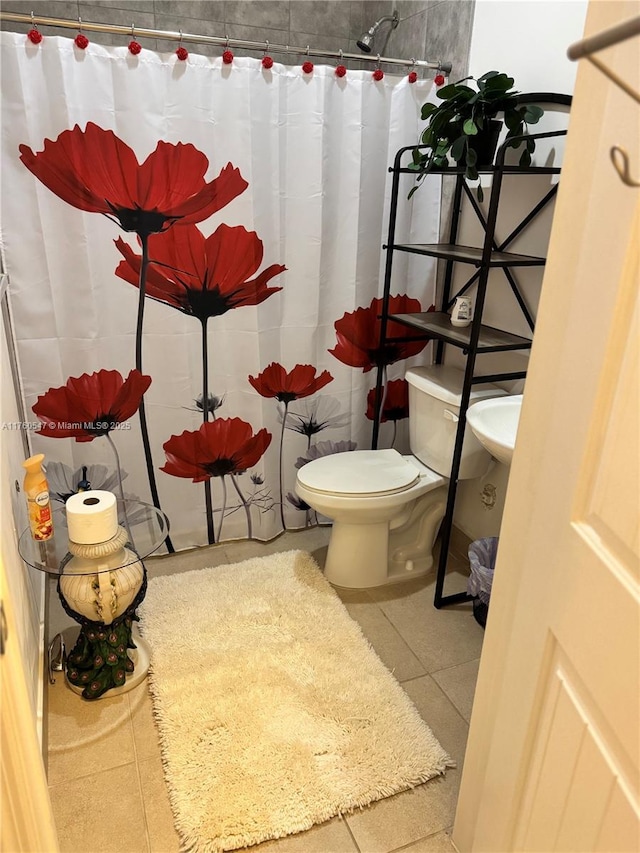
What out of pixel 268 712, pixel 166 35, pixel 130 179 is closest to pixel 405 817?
pixel 268 712

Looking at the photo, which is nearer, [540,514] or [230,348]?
[540,514]

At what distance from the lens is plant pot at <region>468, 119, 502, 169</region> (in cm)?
179

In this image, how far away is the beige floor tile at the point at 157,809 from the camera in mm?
1391

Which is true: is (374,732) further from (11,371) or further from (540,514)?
(11,371)

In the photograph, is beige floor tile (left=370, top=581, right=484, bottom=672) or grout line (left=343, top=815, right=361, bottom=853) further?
beige floor tile (left=370, top=581, right=484, bottom=672)

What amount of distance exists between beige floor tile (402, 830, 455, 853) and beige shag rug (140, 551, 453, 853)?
0.13 meters

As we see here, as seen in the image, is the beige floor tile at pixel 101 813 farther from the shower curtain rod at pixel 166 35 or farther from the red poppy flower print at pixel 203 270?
the shower curtain rod at pixel 166 35

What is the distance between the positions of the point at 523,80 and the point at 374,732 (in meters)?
1.95

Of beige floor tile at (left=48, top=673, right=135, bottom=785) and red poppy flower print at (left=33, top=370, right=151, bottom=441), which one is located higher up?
red poppy flower print at (left=33, top=370, right=151, bottom=441)

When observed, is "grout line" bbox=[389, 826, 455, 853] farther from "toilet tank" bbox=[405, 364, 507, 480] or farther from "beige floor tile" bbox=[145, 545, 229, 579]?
"beige floor tile" bbox=[145, 545, 229, 579]

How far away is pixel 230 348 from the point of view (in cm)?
225

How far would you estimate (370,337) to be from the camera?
244 cm

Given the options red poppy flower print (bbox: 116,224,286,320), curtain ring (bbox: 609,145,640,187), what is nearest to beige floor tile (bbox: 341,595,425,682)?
red poppy flower print (bbox: 116,224,286,320)

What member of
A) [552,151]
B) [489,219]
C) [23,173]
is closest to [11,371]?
[23,173]
